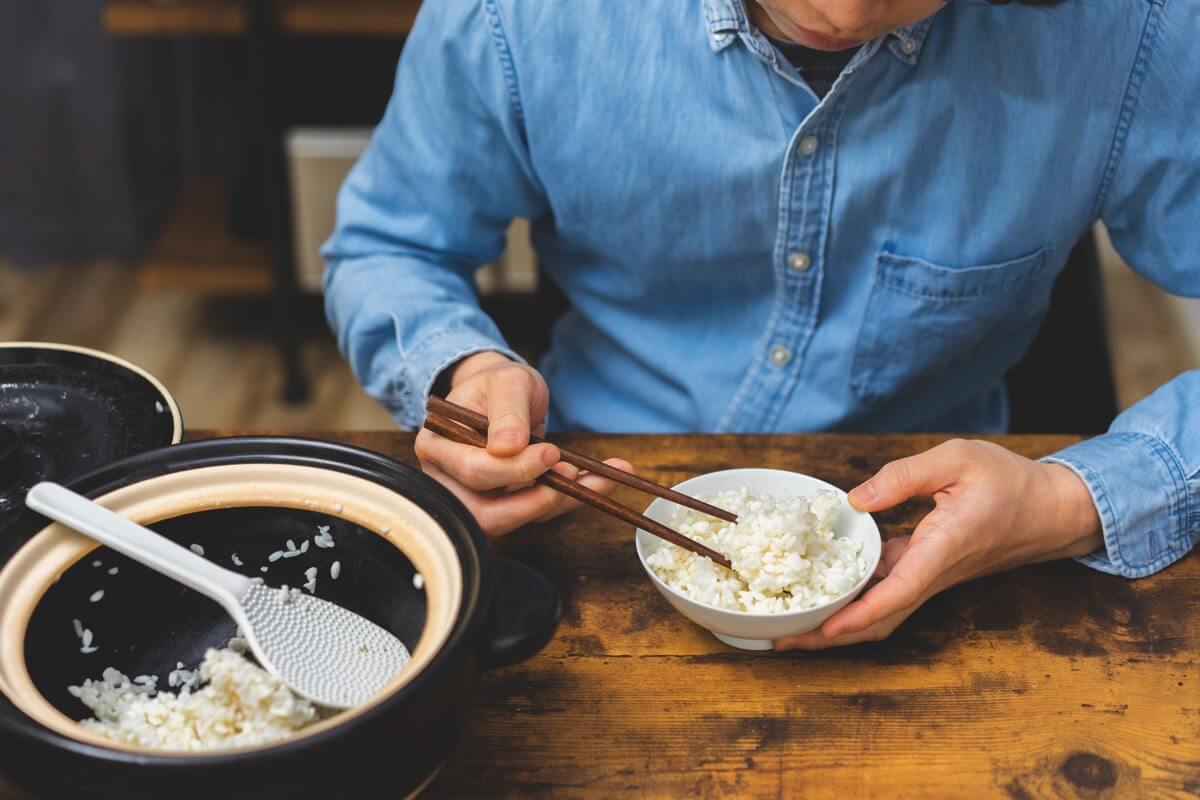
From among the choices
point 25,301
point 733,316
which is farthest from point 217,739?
point 25,301

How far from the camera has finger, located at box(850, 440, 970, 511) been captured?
1.04m

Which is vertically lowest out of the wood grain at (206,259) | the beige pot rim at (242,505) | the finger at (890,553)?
the wood grain at (206,259)

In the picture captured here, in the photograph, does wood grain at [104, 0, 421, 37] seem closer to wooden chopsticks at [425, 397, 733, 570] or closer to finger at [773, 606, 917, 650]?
wooden chopsticks at [425, 397, 733, 570]

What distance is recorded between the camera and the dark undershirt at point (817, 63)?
1247 mm

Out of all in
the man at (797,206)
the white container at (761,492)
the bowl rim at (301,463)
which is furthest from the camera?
the man at (797,206)

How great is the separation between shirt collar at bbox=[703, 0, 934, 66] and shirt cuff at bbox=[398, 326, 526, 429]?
1.24 feet

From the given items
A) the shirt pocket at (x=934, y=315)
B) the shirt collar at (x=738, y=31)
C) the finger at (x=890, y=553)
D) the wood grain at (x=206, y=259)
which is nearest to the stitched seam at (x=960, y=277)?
the shirt pocket at (x=934, y=315)

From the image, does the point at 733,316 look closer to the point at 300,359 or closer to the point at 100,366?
the point at 100,366

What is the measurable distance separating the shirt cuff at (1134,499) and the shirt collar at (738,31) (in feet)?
1.38

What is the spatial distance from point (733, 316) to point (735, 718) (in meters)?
0.58

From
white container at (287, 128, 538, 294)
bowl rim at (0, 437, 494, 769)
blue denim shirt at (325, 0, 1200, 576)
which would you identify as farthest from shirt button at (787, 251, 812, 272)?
white container at (287, 128, 538, 294)

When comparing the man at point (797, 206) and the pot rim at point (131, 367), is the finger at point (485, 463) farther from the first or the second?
the pot rim at point (131, 367)

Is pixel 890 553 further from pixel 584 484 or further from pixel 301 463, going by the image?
pixel 301 463

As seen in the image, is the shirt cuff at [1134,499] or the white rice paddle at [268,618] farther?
the shirt cuff at [1134,499]
